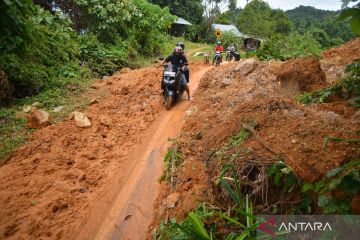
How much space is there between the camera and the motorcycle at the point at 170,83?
26.8ft

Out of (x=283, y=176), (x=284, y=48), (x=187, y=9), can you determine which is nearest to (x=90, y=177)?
(x=283, y=176)

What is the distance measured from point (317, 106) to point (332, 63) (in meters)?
4.56

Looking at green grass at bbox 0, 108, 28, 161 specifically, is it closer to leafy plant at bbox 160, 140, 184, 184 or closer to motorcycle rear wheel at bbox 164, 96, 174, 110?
leafy plant at bbox 160, 140, 184, 184

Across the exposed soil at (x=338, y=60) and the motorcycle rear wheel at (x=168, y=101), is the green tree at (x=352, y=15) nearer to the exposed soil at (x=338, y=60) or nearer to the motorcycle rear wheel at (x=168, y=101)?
the motorcycle rear wheel at (x=168, y=101)

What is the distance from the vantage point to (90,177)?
207 inches

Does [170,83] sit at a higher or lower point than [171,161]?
higher

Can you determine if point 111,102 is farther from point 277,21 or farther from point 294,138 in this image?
point 277,21

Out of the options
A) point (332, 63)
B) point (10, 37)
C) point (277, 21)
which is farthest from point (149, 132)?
point (277, 21)

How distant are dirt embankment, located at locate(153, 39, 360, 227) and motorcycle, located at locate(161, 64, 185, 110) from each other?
70 centimetres

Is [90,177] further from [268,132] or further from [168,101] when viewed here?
[168,101]

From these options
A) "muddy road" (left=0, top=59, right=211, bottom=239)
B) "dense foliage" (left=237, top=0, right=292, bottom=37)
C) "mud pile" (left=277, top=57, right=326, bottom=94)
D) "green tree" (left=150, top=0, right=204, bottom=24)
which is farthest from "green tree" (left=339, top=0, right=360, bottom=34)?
"dense foliage" (left=237, top=0, right=292, bottom=37)

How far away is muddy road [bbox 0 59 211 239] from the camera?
13.9 feet

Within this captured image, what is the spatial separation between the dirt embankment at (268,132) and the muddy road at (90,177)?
52 centimetres

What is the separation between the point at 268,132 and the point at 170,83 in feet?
13.3
